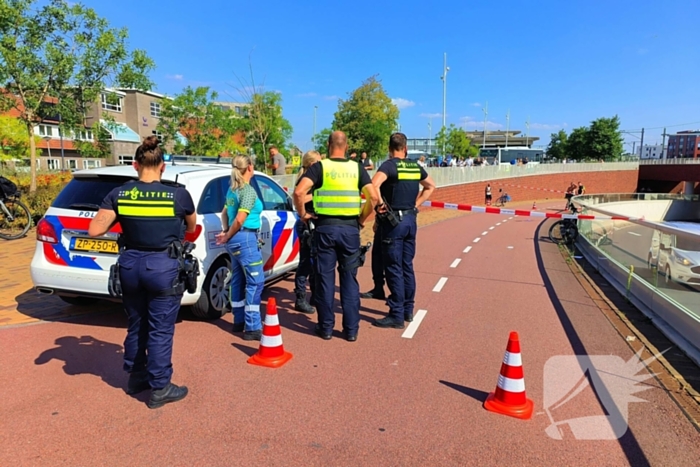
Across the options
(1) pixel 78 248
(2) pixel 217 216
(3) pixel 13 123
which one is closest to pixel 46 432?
(1) pixel 78 248

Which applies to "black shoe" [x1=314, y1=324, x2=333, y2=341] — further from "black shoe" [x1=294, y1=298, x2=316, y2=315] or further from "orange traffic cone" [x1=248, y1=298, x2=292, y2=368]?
"black shoe" [x1=294, y1=298, x2=316, y2=315]

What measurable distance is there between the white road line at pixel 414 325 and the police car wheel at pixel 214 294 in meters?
2.10

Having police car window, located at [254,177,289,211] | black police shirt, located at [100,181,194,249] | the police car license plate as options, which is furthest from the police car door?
black police shirt, located at [100,181,194,249]

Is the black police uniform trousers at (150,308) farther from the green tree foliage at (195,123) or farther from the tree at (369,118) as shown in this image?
the tree at (369,118)

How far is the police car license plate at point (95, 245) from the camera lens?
463cm

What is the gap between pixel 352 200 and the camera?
4.71 meters

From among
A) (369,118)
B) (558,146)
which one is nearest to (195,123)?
(369,118)

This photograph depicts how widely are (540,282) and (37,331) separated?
7.67m

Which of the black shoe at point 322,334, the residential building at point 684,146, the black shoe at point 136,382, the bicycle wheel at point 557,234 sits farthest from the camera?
the residential building at point 684,146

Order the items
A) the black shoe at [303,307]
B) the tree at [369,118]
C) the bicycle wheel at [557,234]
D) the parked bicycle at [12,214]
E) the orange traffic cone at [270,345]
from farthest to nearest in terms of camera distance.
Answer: the tree at [369,118], the bicycle wheel at [557,234], the parked bicycle at [12,214], the black shoe at [303,307], the orange traffic cone at [270,345]

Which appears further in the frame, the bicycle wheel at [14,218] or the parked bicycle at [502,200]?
the parked bicycle at [502,200]

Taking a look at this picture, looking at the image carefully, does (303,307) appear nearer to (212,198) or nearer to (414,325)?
(414,325)

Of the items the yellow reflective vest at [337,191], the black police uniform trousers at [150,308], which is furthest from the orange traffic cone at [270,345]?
the yellow reflective vest at [337,191]

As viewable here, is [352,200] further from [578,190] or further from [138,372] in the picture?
[578,190]
